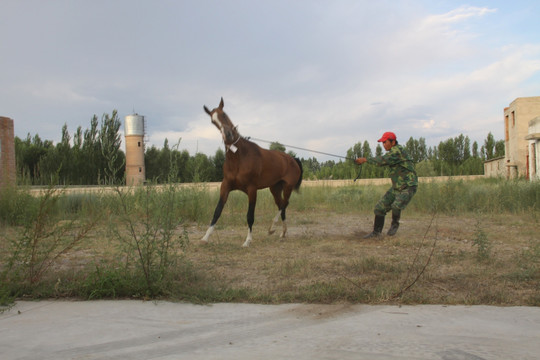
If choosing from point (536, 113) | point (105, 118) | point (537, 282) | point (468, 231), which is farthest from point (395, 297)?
point (105, 118)

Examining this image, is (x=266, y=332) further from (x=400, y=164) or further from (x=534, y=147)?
(x=534, y=147)

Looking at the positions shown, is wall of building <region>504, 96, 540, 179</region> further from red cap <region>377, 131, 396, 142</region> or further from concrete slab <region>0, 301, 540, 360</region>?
concrete slab <region>0, 301, 540, 360</region>

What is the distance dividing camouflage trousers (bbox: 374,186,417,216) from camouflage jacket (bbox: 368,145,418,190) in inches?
3.4

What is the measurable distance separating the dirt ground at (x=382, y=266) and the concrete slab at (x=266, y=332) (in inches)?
10.8

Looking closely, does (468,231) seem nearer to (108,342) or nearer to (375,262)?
(375,262)

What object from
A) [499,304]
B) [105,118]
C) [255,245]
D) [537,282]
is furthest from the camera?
[105,118]

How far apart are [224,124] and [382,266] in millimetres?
3604

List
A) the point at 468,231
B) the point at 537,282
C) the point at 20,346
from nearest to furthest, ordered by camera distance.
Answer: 1. the point at 20,346
2. the point at 537,282
3. the point at 468,231

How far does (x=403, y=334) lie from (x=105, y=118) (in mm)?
53778

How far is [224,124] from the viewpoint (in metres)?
6.73

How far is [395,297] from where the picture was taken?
11.5 ft

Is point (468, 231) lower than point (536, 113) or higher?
lower

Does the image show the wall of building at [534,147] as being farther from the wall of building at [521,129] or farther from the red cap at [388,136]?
the red cap at [388,136]

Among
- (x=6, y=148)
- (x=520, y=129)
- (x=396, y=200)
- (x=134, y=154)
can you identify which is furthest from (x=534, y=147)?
(x=134, y=154)
